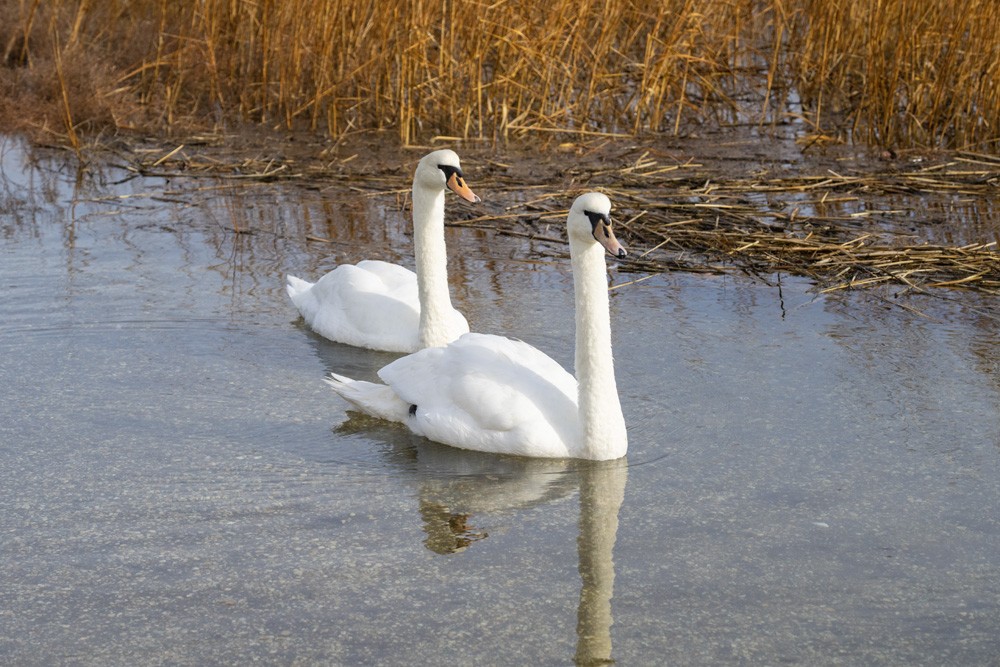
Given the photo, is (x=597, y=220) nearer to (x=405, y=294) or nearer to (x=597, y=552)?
(x=597, y=552)

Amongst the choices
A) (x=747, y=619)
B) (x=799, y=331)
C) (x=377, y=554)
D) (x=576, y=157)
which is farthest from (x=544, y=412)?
(x=576, y=157)

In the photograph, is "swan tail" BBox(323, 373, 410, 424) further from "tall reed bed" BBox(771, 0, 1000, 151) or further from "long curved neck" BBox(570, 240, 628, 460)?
"tall reed bed" BBox(771, 0, 1000, 151)

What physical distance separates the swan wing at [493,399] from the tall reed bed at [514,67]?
16.8 feet

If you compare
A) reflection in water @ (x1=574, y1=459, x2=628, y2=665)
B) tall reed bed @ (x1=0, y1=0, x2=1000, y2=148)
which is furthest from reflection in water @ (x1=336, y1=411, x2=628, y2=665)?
tall reed bed @ (x1=0, y1=0, x2=1000, y2=148)

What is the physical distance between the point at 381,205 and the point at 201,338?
315 cm

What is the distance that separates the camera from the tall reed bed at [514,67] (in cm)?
1032

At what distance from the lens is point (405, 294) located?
6.73 metres

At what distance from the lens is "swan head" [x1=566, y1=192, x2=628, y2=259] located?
188 inches

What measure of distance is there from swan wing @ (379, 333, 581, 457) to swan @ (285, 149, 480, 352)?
0.92m

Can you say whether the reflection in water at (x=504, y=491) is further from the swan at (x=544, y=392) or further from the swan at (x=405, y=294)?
the swan at (x=405, y=294)

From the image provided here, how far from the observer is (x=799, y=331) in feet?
21.4

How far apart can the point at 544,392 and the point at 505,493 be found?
55 centimetres

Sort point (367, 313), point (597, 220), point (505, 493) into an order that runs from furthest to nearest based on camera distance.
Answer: point (367, 313), point (597, 220), point (505, 493)

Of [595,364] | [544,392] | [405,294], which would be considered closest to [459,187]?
[405,294]
